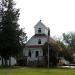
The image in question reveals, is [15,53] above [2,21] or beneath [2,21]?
beneath

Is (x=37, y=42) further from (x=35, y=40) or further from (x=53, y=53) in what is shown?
(x=53, y=53)

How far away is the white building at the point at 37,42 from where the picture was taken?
294 ft

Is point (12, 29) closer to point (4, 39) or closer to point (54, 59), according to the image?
point (4, 39)

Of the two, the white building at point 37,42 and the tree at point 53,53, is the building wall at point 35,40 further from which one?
the tree at point 53,53

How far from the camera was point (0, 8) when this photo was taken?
255 feet

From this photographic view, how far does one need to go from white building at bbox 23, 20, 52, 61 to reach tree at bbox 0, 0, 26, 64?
41.2 feet

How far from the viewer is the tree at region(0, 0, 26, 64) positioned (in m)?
75.2

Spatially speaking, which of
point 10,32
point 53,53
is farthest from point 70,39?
point 10,32

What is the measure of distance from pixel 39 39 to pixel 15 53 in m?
13.6

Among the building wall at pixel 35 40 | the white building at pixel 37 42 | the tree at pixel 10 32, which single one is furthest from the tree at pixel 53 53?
the white building at pixel 37 42

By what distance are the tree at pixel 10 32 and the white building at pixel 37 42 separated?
12551 mm

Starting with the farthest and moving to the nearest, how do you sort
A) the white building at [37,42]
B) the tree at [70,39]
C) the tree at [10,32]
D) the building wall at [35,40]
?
the tree at [70,39] → the white building at [37,42] → the building wall at [35,40] → the tree at [10,32]

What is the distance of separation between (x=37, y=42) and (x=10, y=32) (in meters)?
16.1

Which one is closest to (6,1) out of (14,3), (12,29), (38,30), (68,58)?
(14,3)
